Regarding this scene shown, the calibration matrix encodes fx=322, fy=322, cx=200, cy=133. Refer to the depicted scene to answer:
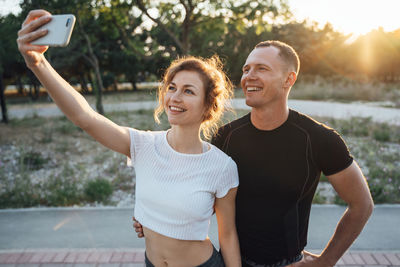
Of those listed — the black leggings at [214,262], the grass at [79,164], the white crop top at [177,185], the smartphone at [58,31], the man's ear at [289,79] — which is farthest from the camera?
the grass at [79,164]

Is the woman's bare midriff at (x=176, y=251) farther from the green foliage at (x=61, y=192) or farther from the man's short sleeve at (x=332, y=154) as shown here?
the green foliage at (x=61, y=192)

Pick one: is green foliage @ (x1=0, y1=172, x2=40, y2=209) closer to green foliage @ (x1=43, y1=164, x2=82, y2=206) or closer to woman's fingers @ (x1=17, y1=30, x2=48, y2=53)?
green foliage @ (x1=43, y1=164, x2=82, y2=206)

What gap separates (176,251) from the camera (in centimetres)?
189

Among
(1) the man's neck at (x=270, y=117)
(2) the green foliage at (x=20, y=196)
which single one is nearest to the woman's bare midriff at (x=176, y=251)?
(1) the man's neck at (x=270, y=117)

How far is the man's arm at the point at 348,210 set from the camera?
195 cm

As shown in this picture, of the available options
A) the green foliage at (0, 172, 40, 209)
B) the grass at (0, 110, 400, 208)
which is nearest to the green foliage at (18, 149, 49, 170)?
the grass at (0, 110, 400, 208)

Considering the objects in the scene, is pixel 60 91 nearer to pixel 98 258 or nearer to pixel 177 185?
pixel 177 185

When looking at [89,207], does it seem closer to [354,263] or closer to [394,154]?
[354,263]

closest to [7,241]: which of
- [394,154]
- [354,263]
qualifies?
[354,263]

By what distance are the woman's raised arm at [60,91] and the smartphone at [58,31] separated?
21mm

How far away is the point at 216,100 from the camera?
6.71 feet

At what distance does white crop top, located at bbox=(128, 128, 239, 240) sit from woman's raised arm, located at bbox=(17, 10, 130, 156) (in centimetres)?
13

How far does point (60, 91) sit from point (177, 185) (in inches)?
30.9

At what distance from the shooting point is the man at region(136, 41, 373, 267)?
194 centimetres
